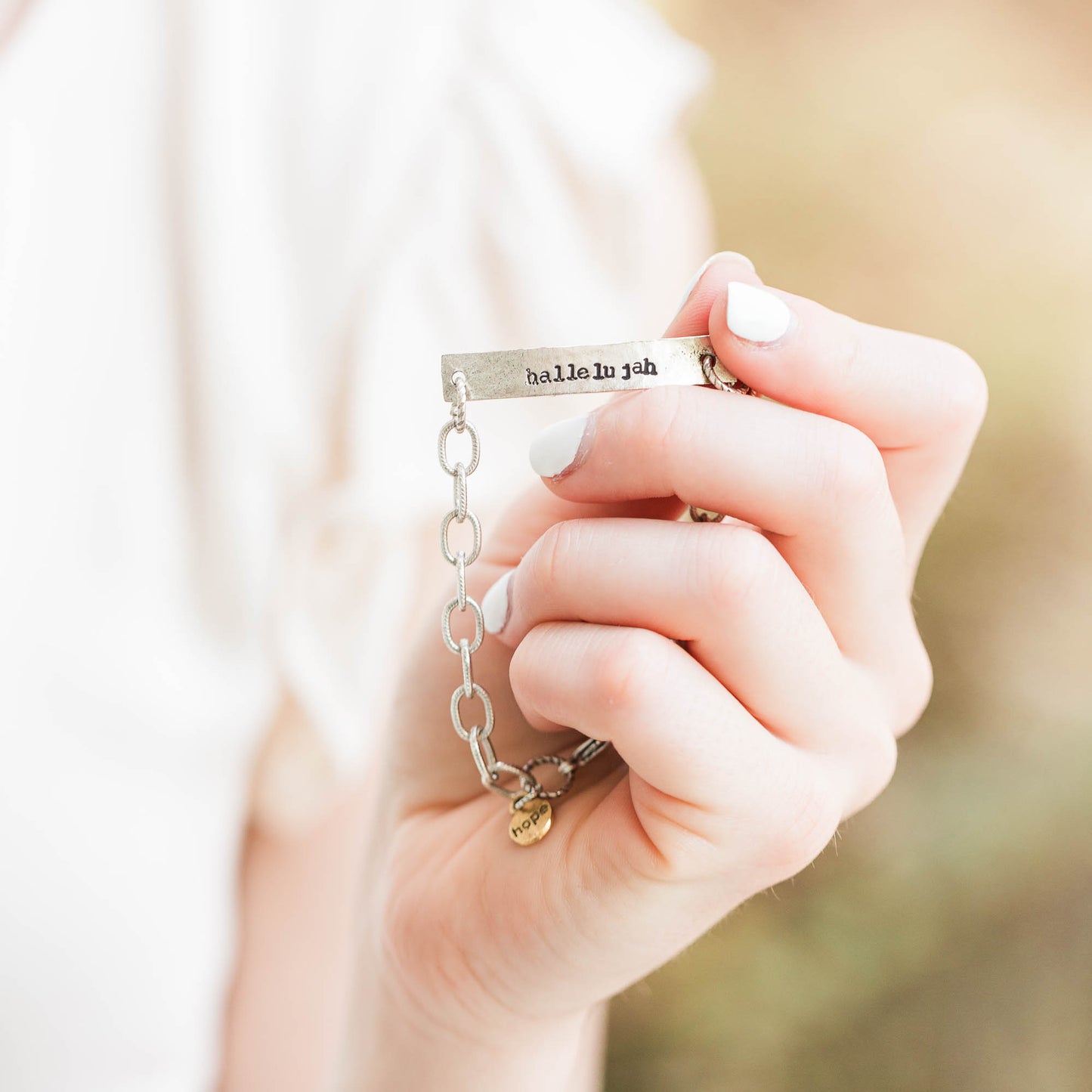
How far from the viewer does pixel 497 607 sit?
0.54 m

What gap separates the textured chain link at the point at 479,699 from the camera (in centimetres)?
50

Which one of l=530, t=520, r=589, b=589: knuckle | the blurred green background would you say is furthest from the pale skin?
the blurred green background

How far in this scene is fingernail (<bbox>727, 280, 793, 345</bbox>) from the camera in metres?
0.45

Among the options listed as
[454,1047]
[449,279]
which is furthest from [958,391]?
[449,279]

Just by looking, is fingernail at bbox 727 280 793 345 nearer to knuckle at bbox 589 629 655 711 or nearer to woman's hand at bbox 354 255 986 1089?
woman's hand at bbox 354 255 986 1089

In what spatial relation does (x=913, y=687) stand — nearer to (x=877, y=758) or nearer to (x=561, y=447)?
(x=877, y=758)

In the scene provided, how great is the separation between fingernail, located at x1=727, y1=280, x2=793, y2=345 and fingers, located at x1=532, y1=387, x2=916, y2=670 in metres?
0.03

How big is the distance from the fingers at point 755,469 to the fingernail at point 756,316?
3 cm

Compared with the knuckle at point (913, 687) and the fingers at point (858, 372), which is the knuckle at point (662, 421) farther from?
the knuckle at point (913, 687)

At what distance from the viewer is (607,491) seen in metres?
0.48

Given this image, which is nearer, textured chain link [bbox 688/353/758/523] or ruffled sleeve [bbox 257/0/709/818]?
textured chain link [bbox 688/353/758/523]

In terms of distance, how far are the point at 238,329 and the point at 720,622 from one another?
0.73 meters

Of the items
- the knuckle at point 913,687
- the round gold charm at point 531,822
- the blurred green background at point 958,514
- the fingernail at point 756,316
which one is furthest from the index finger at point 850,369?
the blurred green background at point 958,514

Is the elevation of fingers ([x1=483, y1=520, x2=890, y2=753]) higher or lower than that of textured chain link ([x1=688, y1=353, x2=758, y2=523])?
lower
